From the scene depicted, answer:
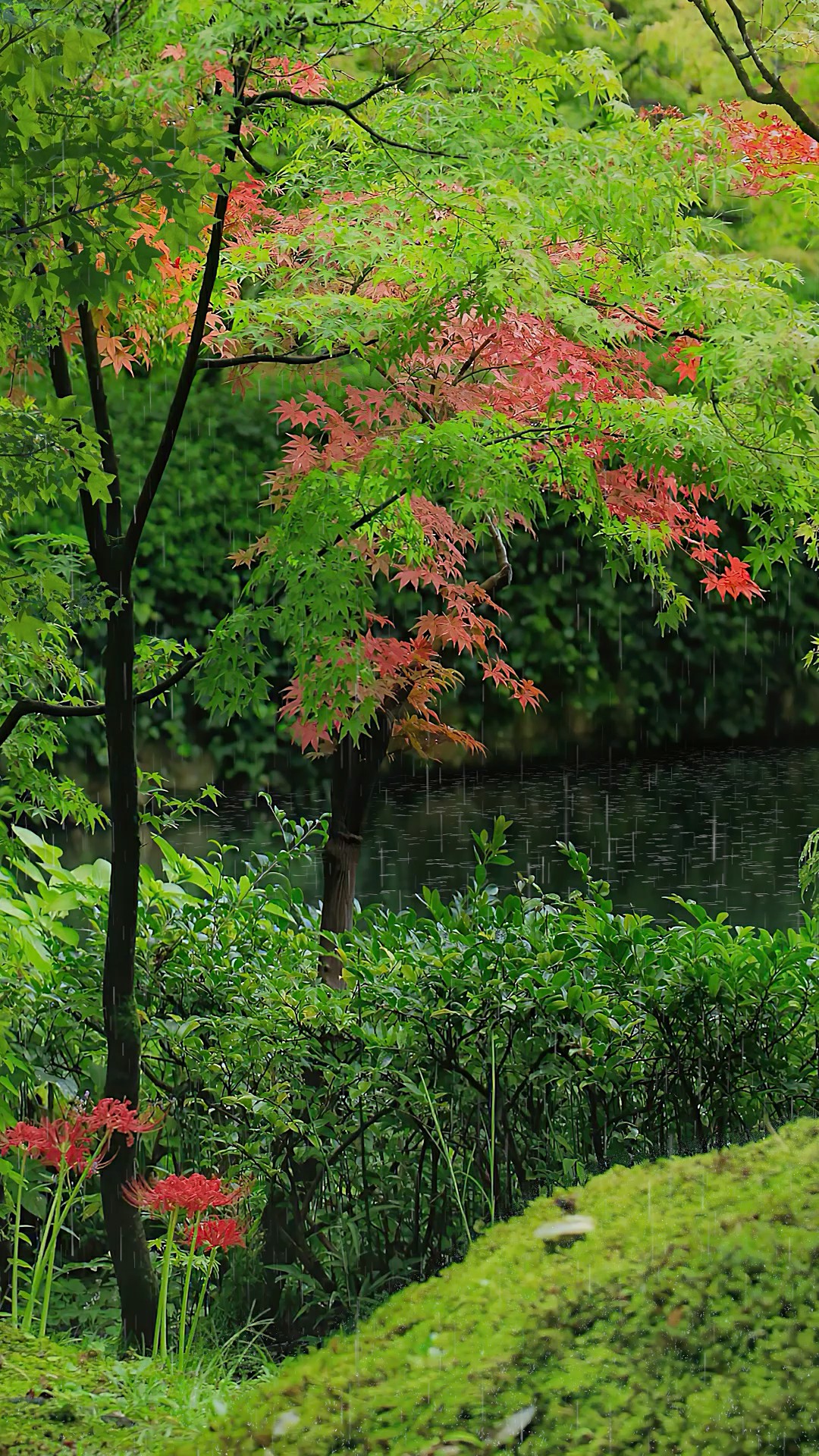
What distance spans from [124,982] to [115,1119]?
460mm

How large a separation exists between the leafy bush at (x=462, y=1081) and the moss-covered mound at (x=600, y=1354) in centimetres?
138

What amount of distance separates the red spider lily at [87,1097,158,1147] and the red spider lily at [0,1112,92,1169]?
33mm

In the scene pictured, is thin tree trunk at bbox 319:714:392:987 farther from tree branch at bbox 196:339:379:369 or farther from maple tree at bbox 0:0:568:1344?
tree branch at bbox 196:339:379:369

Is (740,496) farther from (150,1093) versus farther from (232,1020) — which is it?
(150,1093)

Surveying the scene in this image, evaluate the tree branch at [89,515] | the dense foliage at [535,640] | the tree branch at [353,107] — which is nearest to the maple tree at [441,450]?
the tree branch at [353,107]

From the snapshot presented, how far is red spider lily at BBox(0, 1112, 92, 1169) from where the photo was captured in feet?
8.80

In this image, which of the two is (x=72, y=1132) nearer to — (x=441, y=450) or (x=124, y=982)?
(x=124, y=982)

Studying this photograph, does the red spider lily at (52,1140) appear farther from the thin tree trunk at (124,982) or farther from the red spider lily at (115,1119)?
the thin tree trunk at (124,982)

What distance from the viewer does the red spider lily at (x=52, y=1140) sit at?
2682mm

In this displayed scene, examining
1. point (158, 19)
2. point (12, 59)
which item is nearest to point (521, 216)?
point (158, 19)

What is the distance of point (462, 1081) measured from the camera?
330cm

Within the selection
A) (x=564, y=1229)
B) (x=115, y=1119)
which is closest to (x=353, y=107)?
(x=115, y=1119)

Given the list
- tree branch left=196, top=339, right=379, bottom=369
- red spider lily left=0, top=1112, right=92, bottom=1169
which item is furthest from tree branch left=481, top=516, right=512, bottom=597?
red spider lily left=0, top=1112, right=92, bottom=1169

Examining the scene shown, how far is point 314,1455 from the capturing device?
1.56 m
